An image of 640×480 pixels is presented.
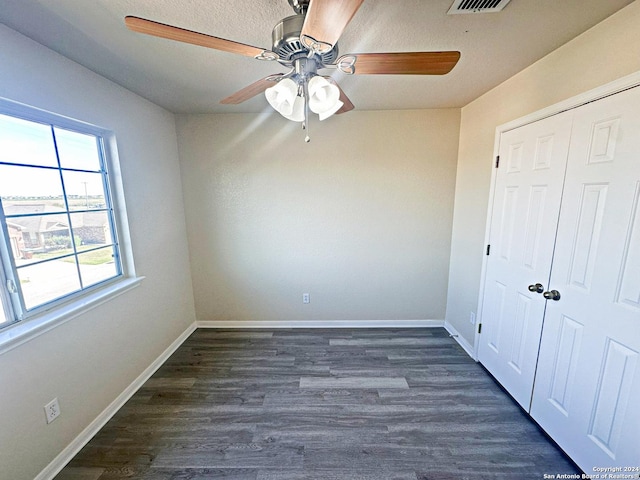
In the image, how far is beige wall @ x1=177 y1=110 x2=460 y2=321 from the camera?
2.70 m

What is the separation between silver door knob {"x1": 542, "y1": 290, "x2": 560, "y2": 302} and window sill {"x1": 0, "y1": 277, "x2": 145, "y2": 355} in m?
2.99

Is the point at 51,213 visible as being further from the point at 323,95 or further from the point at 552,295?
the point at 552,295

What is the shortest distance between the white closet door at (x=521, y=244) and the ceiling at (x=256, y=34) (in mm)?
508

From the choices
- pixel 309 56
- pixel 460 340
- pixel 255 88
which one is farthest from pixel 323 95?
pixel 460 340

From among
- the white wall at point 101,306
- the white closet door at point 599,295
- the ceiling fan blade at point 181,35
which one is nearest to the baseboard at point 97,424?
the white wall at point 101,306

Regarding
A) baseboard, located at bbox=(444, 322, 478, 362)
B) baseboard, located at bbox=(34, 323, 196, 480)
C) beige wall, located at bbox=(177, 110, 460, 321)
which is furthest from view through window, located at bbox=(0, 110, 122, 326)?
baseboard, located at bbox=(444, 322, 478, 362)

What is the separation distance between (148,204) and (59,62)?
108 centimetres

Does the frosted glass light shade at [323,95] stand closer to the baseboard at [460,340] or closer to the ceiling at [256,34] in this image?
the ceiling at [256,34]

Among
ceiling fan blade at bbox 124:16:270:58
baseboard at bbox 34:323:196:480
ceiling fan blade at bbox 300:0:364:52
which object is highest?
ceiling fan blade at bbox 124:16:270:58

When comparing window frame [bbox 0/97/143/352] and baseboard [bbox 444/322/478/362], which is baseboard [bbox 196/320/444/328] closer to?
baseboard [bbox 444/322/478/362]

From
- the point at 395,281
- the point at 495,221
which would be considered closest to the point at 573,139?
the point at 495,221

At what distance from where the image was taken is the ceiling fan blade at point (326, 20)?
2.44 feet

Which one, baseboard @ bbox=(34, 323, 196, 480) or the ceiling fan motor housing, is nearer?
the ceiling fan motor housing

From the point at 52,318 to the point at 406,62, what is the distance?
229cm
